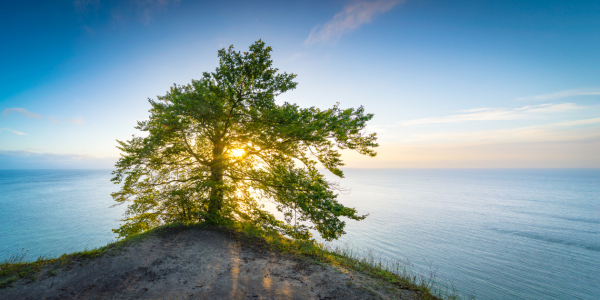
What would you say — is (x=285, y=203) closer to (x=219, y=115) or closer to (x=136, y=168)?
(x=219, y=115)

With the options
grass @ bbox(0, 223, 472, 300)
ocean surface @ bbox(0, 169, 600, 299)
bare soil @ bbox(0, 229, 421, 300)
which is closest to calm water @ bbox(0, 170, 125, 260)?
ocean surface @ bbox(0, 169, 600, 299)

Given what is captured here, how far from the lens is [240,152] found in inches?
528

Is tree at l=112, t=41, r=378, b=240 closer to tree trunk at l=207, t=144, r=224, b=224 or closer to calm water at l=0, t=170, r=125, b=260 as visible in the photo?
tree trunk at l=207, t=144, r=224, b=224

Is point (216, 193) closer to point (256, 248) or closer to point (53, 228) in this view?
point (256, 248)

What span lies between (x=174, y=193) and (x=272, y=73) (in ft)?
25.4

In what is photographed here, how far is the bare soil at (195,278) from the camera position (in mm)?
6762

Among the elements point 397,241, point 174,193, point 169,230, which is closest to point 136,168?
point 174,193

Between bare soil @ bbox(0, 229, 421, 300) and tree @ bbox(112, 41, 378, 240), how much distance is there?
78.3 inches

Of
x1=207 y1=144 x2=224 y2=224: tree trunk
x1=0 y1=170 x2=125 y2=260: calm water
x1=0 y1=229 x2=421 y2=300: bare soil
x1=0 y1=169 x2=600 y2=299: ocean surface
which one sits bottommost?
x1=0 y1=170 x2=125 y2=260: calm water

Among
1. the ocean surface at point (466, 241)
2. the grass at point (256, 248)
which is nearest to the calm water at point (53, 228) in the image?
the ocean surface at point (466, 241)

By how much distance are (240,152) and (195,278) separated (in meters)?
7.15

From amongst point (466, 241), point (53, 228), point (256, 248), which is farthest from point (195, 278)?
point (53, 228)

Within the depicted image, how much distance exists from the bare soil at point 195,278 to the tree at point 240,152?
1989 millimetres

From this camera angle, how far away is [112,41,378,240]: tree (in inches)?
404
